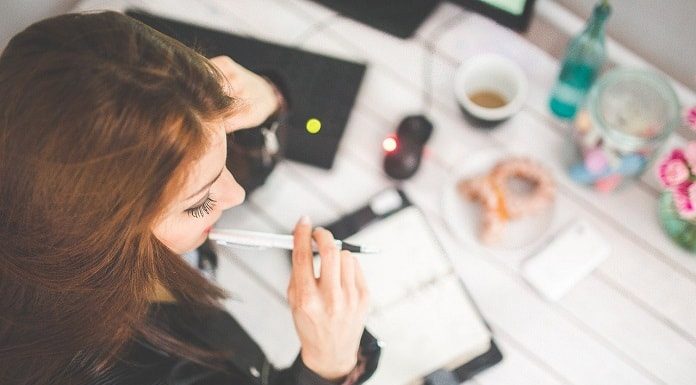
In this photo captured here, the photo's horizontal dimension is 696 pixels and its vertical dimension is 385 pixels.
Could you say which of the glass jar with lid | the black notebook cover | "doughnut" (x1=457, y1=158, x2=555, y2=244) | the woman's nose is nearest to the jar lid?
the glass jar with lid

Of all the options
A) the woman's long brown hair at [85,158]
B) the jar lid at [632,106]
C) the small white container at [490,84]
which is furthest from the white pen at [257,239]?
the jar lid at [632,106]

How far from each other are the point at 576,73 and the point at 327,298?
493 millimetres

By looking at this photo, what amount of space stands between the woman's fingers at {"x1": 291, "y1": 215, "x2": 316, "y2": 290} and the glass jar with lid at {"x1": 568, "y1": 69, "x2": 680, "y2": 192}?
1.31 feet

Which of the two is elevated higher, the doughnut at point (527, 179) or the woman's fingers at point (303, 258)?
the woman's fingers at point (303, 258)

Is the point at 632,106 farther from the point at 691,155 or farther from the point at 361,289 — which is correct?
the point at 361,289

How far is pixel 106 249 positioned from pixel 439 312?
1.49 ft

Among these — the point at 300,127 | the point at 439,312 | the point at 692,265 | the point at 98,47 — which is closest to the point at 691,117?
the point at 692,265

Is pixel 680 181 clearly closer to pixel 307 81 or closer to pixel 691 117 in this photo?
pixel 691 117

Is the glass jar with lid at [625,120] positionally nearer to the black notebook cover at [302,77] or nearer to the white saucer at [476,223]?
the white saucer at [476,223]

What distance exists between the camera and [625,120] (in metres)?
0.86

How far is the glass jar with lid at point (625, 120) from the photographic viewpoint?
0.83 meters

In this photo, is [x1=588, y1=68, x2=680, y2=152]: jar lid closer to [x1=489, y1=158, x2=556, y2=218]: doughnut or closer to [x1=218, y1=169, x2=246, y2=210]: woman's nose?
[x1=489, y1=158, x2=556, y2=218]: doughnut

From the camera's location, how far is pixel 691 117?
72 cm

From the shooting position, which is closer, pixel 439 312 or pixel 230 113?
pixel 230 113
